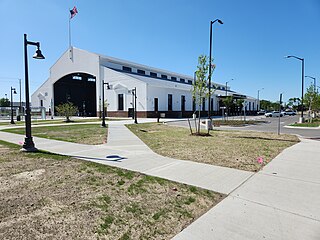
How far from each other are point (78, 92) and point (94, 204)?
2540 inches

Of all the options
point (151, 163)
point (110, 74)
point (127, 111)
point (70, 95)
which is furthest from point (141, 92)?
point (151, 163)

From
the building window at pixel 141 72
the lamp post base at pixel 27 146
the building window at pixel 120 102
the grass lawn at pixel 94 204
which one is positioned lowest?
the grass lawn at pixel 94 204

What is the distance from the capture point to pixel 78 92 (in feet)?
206

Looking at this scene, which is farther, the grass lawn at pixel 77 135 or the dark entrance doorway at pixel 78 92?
the dark entrance doorway at pixel 78 92

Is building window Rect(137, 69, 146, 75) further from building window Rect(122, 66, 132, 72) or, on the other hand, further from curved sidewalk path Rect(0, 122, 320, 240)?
curved sidewalk path Rect(0, 122, 320, 240)

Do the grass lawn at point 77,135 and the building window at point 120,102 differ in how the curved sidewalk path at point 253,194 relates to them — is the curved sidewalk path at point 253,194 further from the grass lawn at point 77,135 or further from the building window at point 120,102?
the building window at point 120,102

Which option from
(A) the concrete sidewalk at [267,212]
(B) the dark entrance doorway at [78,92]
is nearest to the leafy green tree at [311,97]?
(A) the concrete sidewalk at [267,212]

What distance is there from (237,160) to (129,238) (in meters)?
5.09

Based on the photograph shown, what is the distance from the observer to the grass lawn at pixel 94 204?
113 inches

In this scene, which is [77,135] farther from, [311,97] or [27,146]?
[311,97]

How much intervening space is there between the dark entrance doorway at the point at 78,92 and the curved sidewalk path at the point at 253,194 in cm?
5564

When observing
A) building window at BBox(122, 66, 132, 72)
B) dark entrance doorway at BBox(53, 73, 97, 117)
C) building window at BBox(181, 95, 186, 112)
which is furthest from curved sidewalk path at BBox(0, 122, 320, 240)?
Result: dark entrance doorway at BBox(53, 73, 97, 117)

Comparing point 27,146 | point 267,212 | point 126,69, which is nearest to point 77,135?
point 27,146

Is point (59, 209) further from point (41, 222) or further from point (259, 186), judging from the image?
point (259, 186)
